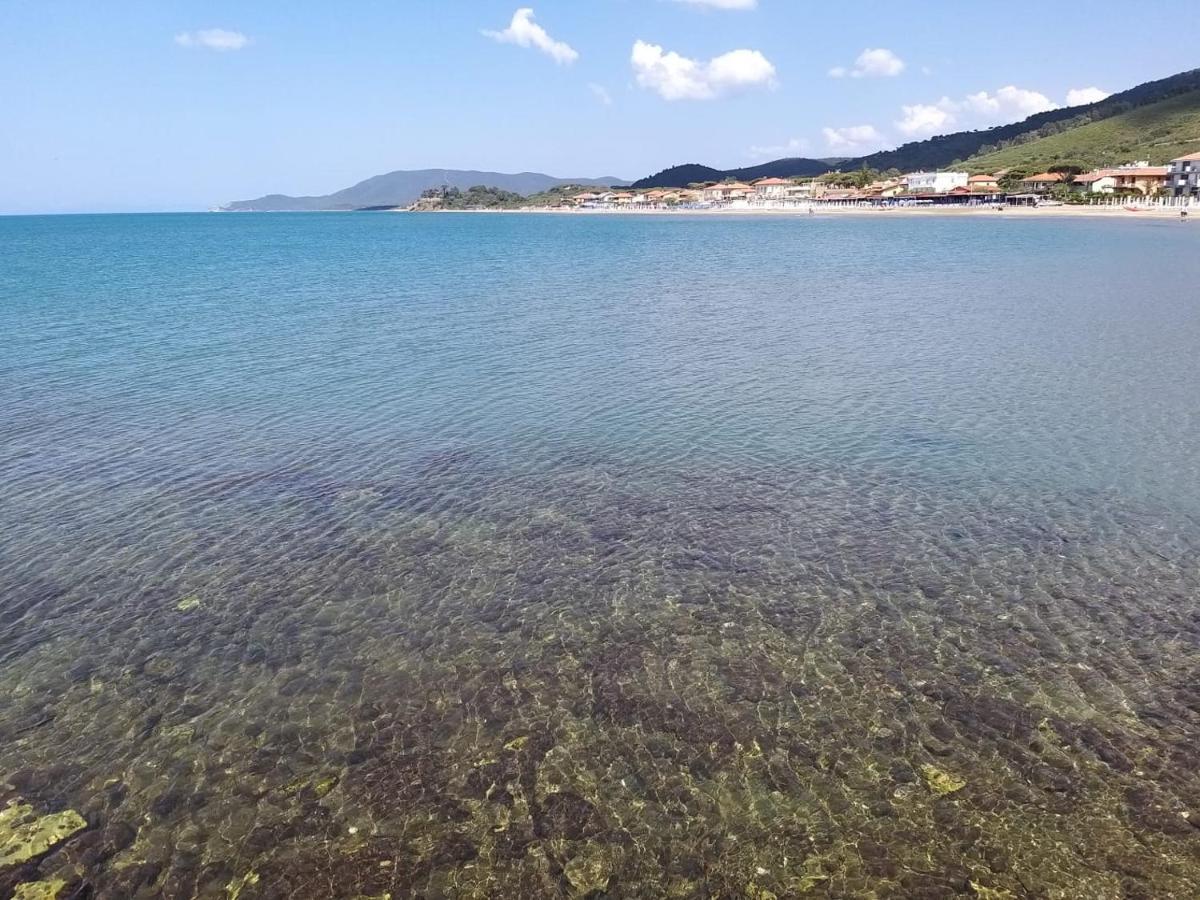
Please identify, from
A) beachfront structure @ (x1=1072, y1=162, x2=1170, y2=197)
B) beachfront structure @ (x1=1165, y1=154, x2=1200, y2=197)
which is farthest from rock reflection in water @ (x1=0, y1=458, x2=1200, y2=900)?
beachfront structure @ (x1=1072, y1=162, x2=1170, y2=197)

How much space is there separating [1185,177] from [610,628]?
190 m

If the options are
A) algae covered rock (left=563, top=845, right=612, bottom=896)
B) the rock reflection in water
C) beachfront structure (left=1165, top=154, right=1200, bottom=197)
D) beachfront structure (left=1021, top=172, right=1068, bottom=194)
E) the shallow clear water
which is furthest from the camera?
beachfront structure (left=1021, top=172, right=1068, bottom=194)

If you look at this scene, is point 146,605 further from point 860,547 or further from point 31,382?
point 31,382

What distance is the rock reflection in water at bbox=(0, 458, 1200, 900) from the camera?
→ 9133mm

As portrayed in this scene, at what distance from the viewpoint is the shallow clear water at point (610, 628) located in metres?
9.35

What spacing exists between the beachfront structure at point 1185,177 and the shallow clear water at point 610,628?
153m

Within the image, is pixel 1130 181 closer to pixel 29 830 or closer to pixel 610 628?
pixel 610 628

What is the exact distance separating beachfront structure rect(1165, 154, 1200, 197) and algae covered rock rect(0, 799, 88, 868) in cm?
18991

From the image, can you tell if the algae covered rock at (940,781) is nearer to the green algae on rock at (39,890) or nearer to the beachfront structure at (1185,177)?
the green algae on rock at (39,890)

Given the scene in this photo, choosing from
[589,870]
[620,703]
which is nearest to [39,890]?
[589,870]

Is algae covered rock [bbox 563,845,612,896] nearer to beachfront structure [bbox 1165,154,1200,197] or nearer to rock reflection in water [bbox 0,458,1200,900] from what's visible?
rock reflection in water [bbox 0,458,1200,900]

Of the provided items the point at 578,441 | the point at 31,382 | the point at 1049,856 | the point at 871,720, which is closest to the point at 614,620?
the point at 871,720

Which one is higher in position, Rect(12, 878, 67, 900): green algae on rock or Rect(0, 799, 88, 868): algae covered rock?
Rect(0, 799, 88, 868): algae covered rock

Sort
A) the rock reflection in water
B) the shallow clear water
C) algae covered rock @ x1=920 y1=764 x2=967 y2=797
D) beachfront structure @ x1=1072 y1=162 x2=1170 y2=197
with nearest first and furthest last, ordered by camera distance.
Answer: the rock reflection in water
the shallow clear water
algae covered rock @ x1=920 y1=764 x2=967 y2=797
beachfront structure @ x1=1072 y1=162 x2=1170 y2=197
